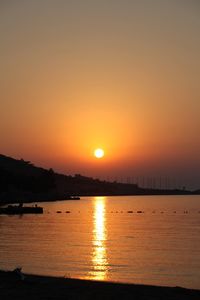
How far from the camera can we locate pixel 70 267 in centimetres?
4666

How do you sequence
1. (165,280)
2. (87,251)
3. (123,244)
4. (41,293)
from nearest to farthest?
(41,293)
(165,280)
(87,251)
(123,244)

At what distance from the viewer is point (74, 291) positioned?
84.0 ft

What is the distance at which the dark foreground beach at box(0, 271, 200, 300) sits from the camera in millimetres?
24234

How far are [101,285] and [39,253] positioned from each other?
99.7ft

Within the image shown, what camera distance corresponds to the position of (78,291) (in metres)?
25.6

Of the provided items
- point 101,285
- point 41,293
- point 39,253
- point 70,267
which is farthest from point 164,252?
point 41,293

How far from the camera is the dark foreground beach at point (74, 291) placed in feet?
79.5

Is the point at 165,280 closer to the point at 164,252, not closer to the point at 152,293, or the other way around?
the point at 152,293

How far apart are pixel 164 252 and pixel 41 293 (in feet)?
131

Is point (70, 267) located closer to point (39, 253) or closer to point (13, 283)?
point (39, 253)

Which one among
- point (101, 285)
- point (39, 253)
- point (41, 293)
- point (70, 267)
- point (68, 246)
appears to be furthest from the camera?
point (68, 246)

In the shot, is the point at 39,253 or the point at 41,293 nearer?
the point at 41,293

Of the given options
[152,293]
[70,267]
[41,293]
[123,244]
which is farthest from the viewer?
[123,244]

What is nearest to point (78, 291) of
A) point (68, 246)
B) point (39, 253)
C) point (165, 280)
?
point (165, 280)
